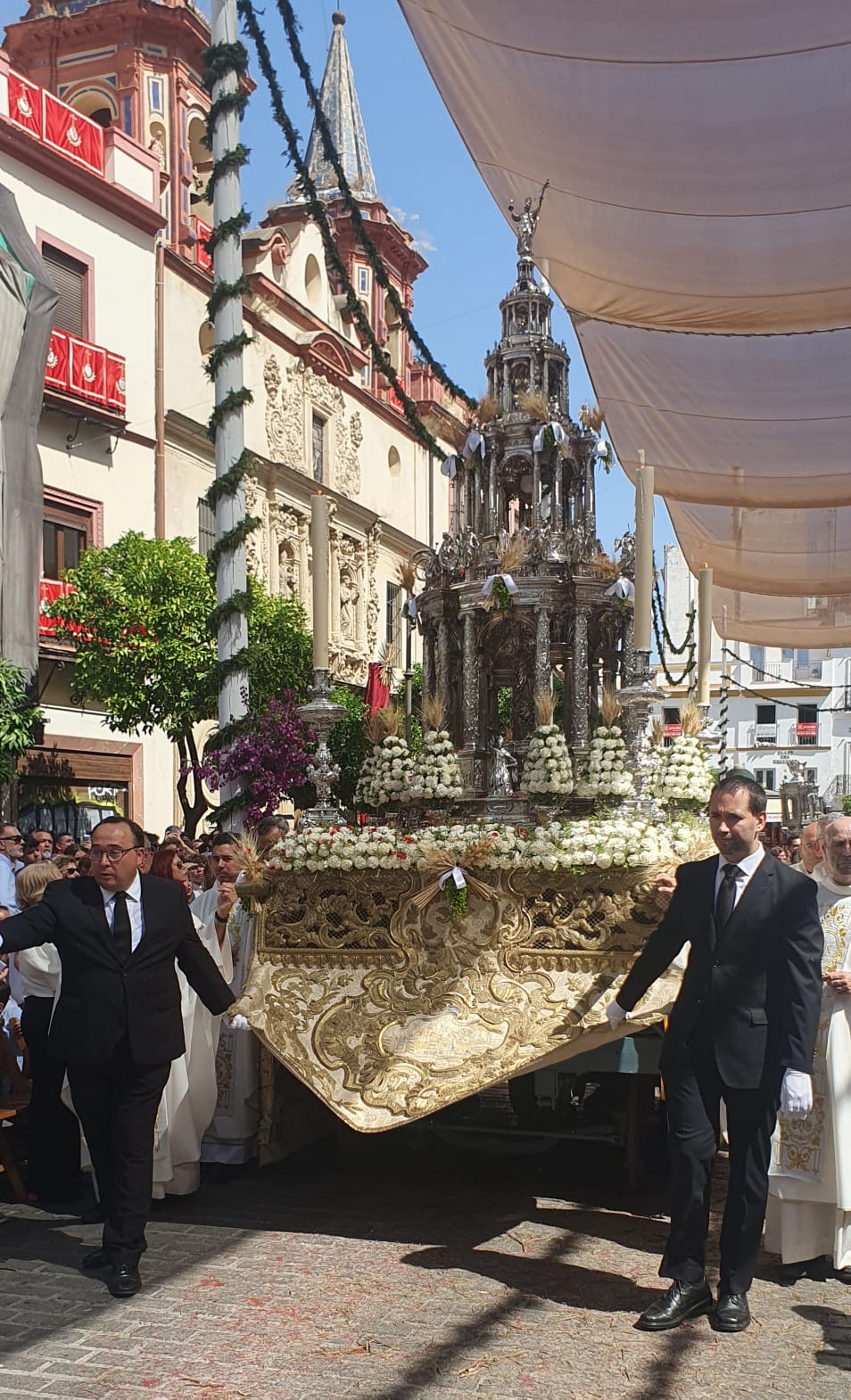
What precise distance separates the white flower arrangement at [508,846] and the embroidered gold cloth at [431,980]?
9cm

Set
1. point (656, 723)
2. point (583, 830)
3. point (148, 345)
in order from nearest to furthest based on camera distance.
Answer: point (583, 830) → point (656, 723) → point (148, 345)

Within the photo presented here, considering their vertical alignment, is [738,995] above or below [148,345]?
below

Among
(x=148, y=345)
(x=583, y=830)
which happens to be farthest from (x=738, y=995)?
(x=148, y=345)

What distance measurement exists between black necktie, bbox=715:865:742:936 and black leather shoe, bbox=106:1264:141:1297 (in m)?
2.60

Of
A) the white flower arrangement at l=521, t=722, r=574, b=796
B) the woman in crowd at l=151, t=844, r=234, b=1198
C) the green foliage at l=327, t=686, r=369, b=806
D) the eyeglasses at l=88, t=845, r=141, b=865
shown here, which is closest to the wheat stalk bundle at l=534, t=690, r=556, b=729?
the white flower arrangement at l=521, t=722, r=574, b=796

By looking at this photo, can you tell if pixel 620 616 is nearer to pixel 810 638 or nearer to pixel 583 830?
pixel 583 830

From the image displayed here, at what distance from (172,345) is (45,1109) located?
74.3 ft

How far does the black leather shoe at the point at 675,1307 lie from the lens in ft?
16.3

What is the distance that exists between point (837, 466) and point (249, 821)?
6.99m

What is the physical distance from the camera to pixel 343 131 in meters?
38.9

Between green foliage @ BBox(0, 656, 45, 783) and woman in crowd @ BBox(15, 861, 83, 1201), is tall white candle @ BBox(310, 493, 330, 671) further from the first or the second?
green foliage @ BBox(0, 656, 45, 783)

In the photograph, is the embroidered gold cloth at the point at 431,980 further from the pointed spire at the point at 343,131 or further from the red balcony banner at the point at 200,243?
the pointed spire at the point at 343,131

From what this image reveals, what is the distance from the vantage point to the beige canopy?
8242mm

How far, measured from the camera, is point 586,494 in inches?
374
